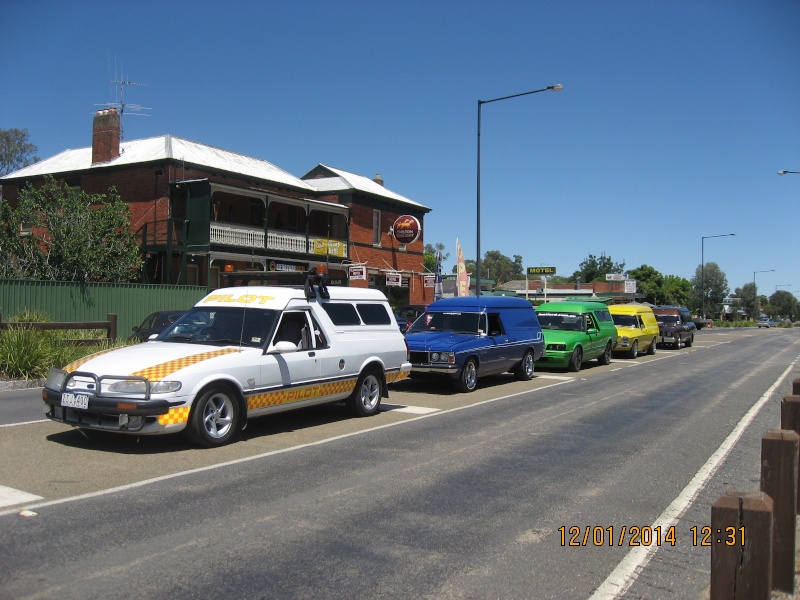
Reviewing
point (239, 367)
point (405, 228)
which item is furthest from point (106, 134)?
point (239, 367)

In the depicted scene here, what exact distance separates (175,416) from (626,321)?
22.0m

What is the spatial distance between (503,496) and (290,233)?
26.5 m

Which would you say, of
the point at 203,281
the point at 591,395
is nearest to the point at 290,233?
the point at 203,281

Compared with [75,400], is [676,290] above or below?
above

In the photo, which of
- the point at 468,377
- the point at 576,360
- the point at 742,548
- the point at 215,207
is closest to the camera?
the point at 742,548

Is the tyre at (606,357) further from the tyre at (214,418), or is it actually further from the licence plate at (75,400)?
the licence plate at (75,400)

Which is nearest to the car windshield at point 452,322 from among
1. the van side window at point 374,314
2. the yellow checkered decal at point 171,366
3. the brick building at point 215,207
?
the van side window at point 374,314

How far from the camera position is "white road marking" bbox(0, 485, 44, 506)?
5656mm

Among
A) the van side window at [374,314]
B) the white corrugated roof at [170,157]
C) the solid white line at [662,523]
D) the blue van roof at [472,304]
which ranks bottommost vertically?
the solid white line at [662,523]

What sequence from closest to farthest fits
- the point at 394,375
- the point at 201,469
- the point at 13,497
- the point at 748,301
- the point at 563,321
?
the point at 13,497 → the point at 201,469 → the point at 394,375 → the point at 563,321 → the point at 748,301

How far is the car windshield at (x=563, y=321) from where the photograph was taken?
20.1m

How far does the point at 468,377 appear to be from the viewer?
13.9 meters

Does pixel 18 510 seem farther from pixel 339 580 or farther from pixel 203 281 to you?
pixel 203 281

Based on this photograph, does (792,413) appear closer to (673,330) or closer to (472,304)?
(472,304)
